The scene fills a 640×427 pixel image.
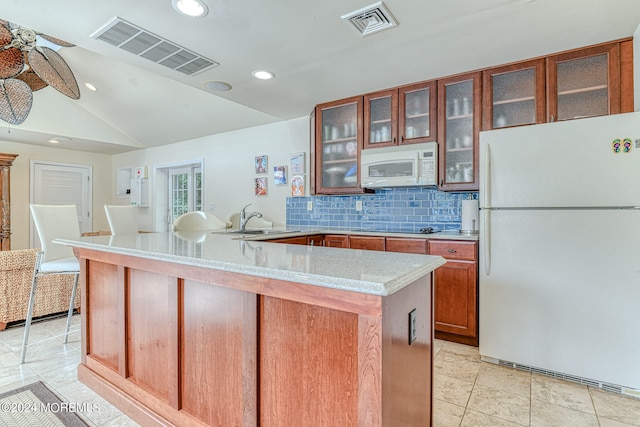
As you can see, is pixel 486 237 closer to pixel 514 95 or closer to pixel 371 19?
pixel 514 95

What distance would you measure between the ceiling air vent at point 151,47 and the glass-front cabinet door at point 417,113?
173 centimetres

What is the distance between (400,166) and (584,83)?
1.47 metres

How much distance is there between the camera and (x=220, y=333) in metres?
1.36

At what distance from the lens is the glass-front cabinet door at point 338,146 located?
3.51 meters

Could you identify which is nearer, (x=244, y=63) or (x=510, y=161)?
(x=510, y=161)

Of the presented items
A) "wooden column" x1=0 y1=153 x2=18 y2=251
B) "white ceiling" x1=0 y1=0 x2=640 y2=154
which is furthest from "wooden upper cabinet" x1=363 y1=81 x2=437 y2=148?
"wooden column" x1=0 y1=153 x2=18 y2=251

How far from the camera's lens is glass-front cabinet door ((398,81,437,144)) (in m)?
3.03

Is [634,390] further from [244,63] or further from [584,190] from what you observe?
[244,63]

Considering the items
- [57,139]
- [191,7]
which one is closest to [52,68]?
[57,139]

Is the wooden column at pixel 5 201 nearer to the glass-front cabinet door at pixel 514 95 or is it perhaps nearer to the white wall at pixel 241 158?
the white wall at pixel 241 158

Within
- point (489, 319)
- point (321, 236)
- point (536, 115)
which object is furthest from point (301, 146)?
point (489, 319)

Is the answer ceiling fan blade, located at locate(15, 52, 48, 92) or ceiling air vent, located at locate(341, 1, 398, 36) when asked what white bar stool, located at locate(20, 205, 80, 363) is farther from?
ceiling fan blade, located at locate(15, 52, 48, 92)

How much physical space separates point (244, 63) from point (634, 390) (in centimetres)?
334

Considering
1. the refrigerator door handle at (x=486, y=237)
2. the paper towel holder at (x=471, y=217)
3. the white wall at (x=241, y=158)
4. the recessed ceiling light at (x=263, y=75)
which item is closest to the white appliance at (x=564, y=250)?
the refrigerator door handle at (x=486, y=237)
